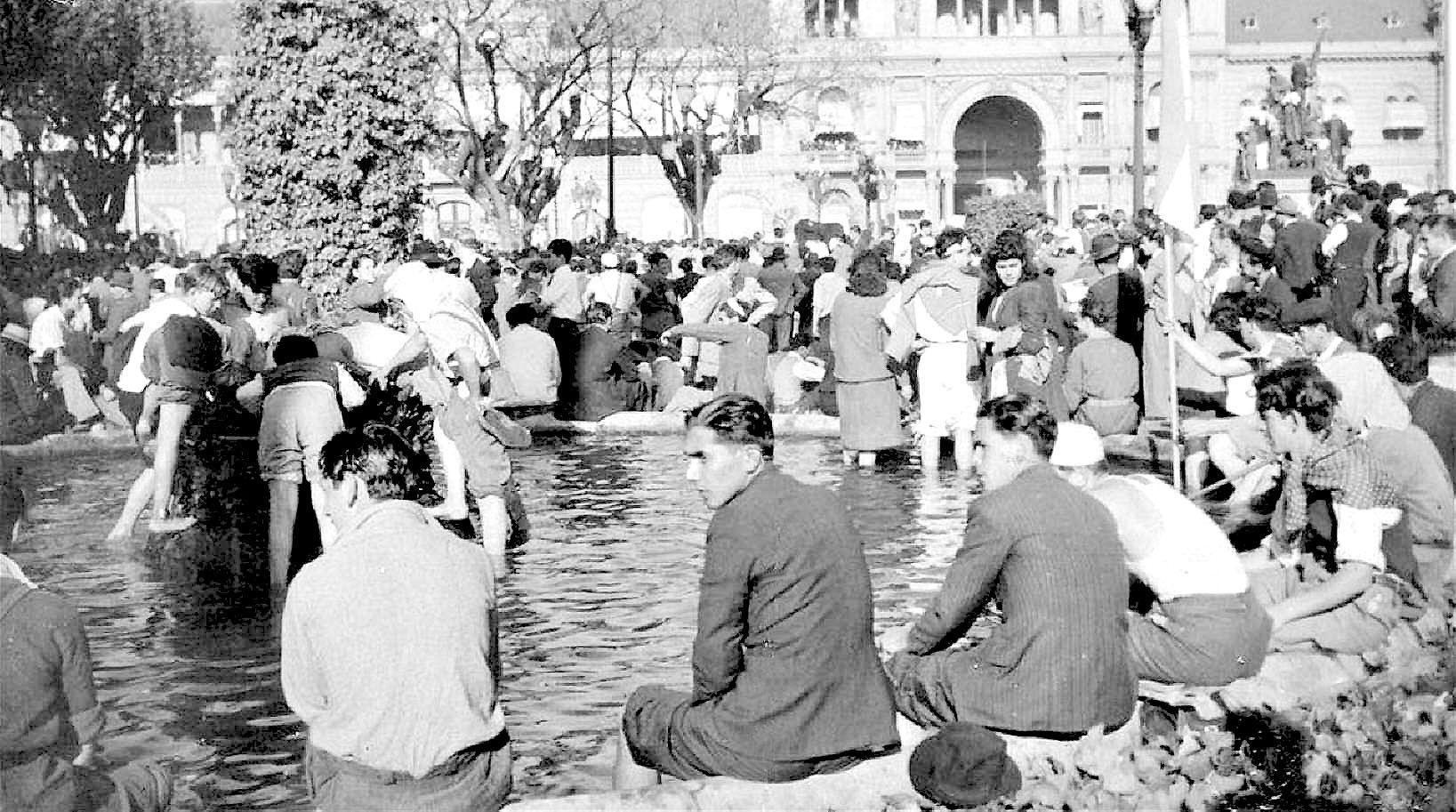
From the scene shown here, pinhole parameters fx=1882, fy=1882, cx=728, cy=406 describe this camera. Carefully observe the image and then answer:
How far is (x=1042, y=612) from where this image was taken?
536 cm

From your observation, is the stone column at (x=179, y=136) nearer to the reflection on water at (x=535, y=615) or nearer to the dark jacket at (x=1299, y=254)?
the reflection on water at (x=535, y=615)

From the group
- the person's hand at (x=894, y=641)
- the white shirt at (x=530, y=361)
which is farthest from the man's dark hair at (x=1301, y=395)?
the white shirt at (x=530, y=361)

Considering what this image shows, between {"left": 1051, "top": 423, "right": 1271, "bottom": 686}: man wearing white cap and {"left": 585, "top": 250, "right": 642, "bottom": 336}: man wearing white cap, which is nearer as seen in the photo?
{"left": 1051, "top": 423, "right": 1271, "bottom": 686}: man wearing white cap

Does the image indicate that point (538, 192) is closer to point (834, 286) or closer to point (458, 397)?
point (834, 286)

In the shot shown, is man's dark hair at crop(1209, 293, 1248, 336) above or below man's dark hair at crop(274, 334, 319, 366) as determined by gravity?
below

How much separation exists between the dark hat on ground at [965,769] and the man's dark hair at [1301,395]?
7.53ft

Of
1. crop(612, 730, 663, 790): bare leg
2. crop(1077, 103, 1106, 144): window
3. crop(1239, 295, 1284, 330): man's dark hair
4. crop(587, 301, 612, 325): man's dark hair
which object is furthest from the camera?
crop(1077, 103, 1106, 144): window

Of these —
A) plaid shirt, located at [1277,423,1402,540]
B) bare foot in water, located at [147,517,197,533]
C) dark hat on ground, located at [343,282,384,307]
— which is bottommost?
bare foot in water, located at [147,517,197,533]

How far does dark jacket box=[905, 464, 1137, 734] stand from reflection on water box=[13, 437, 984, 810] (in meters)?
1.48

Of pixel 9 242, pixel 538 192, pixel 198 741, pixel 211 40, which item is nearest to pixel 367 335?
pixel 198 741

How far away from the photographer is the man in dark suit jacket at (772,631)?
492 cm

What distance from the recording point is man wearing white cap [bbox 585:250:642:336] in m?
19.8

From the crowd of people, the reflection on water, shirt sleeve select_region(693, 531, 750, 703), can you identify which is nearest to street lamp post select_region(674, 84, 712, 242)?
the crowd of people

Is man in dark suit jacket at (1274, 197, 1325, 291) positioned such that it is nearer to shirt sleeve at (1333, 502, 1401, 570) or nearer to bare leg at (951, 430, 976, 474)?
bare leg at (951, 430, 976, 474)
